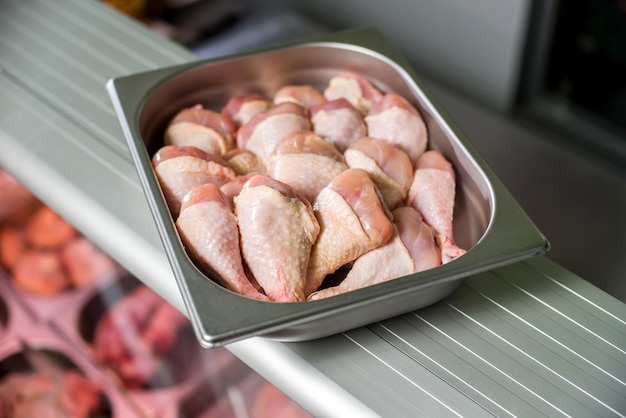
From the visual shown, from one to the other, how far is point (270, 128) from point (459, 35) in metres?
1.34

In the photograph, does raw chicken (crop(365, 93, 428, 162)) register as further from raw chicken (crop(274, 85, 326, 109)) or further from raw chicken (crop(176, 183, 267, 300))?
raw chicken (crop(176, 183, 267, 300))

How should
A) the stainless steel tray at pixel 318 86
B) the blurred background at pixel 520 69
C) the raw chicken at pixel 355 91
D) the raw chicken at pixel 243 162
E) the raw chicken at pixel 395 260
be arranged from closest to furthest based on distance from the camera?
the stainless steel tray at pixel 318 86 < the raw chicken at pixel 395 260 < the raw chicken at pixel 243 162 < the raw chicken at pixel 355 91 < the blurred background at pixel 520 69

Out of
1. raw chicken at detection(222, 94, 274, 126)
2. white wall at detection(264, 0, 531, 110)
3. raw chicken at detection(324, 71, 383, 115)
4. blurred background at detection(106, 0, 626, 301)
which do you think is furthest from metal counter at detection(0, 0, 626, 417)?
white wall at detection(264, 0, 531, 110)

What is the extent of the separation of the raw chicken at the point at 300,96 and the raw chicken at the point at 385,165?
14 cm

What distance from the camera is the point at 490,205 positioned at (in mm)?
790

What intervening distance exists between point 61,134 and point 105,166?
0.33 feet

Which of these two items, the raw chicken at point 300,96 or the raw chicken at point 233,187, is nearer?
the raw chicken at point 233,187

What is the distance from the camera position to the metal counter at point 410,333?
70 centimetres

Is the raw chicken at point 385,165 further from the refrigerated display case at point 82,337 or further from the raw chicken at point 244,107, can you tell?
the refrigerated display case at point 82,337

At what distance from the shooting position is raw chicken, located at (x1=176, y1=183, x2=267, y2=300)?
725mm

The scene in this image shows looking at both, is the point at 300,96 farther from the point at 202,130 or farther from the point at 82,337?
the point at 82,337

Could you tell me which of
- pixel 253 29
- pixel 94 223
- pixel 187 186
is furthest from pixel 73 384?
pixel 253 29

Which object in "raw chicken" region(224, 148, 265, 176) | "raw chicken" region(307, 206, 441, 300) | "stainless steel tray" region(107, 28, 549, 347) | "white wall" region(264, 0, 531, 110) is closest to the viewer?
"stainless steel tray" region(107, 28, 549, 347)

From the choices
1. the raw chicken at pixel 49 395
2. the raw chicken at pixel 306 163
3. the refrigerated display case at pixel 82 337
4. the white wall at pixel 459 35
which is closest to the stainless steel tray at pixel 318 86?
the raw chicken at pixel 306 163
